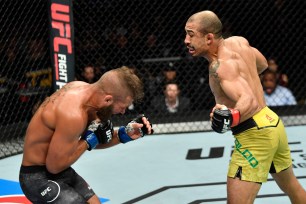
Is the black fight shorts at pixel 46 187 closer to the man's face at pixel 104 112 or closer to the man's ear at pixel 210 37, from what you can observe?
the man's face at pixel 104 112

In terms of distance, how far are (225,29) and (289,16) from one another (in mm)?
853

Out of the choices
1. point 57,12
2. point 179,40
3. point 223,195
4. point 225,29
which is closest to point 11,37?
point 57,12

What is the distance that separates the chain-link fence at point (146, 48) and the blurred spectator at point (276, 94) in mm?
153

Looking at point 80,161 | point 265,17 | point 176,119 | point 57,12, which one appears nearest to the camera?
point 80,161

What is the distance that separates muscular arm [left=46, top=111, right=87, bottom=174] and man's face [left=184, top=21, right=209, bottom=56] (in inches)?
33.5

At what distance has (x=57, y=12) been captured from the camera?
655 cm

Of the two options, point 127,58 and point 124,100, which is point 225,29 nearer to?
point 127,58

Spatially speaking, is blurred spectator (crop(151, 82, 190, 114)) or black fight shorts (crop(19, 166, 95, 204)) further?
blurred spectator (crop(151, 82, 190, 114))

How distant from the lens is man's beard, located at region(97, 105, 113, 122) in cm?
319

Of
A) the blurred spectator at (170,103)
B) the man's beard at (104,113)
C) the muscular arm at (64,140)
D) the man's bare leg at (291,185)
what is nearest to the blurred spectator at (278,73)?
the blurred spectator at (170,103)

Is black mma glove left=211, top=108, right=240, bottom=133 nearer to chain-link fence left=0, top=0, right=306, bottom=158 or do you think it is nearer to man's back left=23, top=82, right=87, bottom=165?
man's back left=23, top=82, right=87, bottom=165

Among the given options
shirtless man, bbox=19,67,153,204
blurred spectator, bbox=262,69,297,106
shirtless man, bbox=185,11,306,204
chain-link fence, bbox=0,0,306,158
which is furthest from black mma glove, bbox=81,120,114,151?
blurred spectator, bbox=262,69,297,106

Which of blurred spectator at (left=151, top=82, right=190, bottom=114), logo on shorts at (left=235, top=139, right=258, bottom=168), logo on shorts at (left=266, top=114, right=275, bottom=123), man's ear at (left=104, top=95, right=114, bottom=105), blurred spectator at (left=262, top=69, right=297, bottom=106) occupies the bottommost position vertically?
blurred spectator at (left=151, top=82, right=190, bottom=114)

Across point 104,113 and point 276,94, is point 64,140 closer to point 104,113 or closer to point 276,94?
point 104,113
